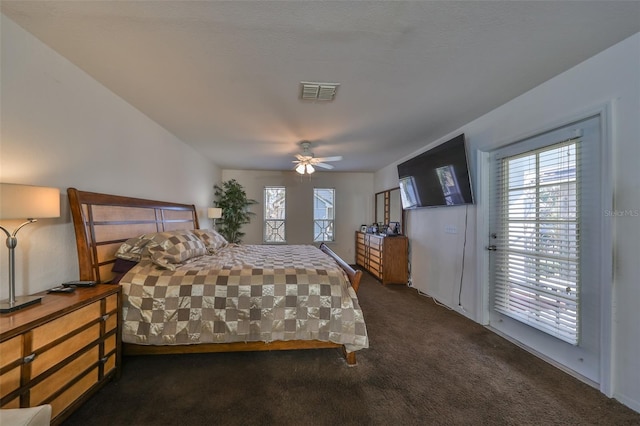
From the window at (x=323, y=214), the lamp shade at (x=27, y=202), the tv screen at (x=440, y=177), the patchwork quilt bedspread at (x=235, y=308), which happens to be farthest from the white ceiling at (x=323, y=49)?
the window at (x=323, y=214)

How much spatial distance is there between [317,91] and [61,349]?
8.55ft

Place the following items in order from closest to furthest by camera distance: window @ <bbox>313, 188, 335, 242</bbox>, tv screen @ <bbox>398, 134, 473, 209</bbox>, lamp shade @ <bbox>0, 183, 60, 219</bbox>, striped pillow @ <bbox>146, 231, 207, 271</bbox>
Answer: lamp shade @ <bbox>0, 183, 60, 219</bbox> → striped pillow @ <bbox>146, 231, 207, 271</bbox> → tv screen @ <bbox>398, 134, 473, 209</bbox> → window @ <bbox>313, 188, 335, 242</bbox>

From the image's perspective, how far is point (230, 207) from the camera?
5.58 meters

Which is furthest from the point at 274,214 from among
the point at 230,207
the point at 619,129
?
the point at 619,129

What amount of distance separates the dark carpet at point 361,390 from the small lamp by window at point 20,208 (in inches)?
32.6

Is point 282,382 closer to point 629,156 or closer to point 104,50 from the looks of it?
point 104,50

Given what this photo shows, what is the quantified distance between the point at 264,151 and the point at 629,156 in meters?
4.14

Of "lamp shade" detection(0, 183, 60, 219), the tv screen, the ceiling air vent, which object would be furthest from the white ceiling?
"lamp shade" detection(0, 183, 60, 219)

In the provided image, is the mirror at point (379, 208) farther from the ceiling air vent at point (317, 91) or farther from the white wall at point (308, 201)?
Result: the ceiling air vent at point (317, 91)

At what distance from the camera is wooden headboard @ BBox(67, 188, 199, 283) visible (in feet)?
6.56

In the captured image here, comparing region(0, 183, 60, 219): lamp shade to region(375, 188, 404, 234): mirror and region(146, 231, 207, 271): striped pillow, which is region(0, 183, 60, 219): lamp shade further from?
region(375, 188, 404, 234): mirror

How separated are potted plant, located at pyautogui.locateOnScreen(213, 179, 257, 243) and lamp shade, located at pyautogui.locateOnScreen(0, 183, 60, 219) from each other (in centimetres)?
395

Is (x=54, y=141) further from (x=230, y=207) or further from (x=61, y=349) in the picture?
(x=230, y=207)

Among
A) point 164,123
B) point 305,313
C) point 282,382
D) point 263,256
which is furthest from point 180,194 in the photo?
point 282,382
